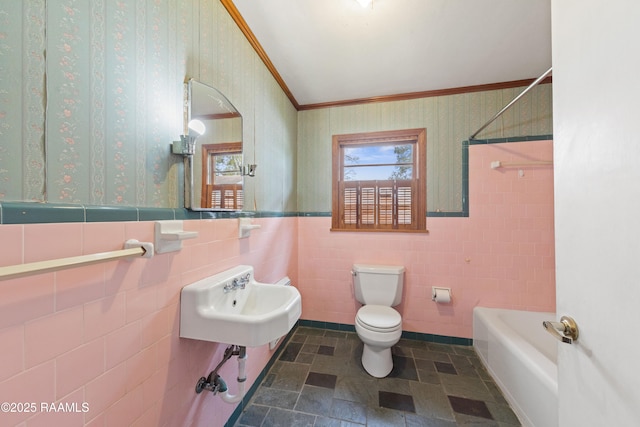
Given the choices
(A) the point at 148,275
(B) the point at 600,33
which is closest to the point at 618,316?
(B) the point at 600,33

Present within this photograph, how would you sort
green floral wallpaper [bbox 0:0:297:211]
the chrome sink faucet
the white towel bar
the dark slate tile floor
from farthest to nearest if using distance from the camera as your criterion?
the dark slate tile floor → the chrome sink faucet → green floral wallpaper [bbox 0:0:297:211] → the white towel bar

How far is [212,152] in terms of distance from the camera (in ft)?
3.71

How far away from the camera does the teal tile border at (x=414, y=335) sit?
80.3 inches

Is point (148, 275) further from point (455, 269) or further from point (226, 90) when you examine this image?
point (455, 269)

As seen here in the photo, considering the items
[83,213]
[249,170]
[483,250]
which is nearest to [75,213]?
[83,213]

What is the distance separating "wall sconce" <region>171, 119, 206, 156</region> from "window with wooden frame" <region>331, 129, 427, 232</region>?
150 cm

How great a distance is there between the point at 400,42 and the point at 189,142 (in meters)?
1.58

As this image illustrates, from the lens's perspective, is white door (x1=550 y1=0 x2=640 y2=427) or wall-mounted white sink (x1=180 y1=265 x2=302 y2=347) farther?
wall-mounted white sink (x1=180 y1=265 x2=302 y2=347)

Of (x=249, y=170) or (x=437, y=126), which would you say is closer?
(x=249, y=170)

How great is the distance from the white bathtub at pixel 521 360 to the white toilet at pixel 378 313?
0.68 meters

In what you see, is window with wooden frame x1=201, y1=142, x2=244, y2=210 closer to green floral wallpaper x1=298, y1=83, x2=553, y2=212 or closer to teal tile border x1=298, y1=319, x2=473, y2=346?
green floral wallpaper x1=298, y1=83, x2=553, y2=212

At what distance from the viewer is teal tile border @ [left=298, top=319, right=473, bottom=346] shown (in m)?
2.04

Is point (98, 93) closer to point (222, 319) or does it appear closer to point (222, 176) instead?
point (222, 176)


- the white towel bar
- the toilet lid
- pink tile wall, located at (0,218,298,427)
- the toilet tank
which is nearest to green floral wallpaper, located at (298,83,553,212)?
the toilet tank
